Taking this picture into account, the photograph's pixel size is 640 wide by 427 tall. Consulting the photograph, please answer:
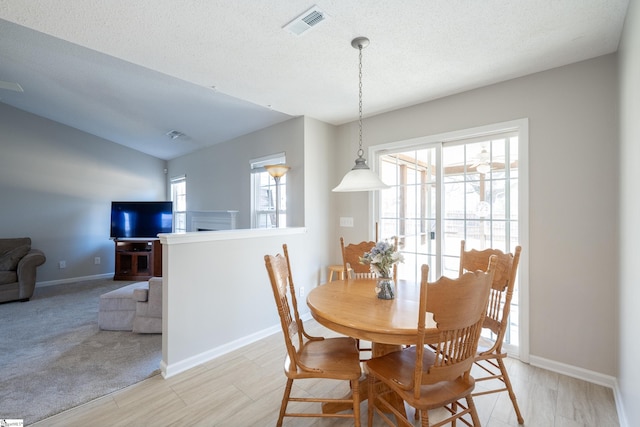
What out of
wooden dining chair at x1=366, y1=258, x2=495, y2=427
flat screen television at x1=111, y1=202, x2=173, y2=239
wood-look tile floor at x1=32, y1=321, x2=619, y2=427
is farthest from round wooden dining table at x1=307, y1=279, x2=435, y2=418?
flat screen television at x1=111, y1=202, x2=173, y2=239

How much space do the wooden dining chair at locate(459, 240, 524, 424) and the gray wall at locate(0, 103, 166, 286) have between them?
270 inches

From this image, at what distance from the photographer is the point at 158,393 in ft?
7.04

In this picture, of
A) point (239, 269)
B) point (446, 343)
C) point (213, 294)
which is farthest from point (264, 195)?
point (446, 343)

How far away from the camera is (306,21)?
1858mm

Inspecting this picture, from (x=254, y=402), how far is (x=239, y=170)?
3611 mm

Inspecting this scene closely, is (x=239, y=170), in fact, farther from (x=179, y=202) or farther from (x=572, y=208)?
(x=572, y=208)

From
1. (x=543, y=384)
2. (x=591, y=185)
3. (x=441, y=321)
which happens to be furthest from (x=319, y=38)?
(x=543, y=384)

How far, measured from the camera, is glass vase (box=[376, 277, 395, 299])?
192 centimetres

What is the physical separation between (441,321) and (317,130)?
10.1 ft

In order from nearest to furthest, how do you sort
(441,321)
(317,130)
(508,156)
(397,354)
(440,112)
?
(441,321), (397,354), (508,156), (440,112), (317,130)

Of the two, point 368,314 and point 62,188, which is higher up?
point 62,188

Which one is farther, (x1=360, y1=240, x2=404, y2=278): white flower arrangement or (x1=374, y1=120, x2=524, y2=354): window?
(x1=374, y1=120, x2=524, y2=354): window

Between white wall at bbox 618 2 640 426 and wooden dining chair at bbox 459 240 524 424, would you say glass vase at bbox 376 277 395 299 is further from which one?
white wall at bbox 618 2 640 426

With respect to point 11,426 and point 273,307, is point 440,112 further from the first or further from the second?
point 11,426
